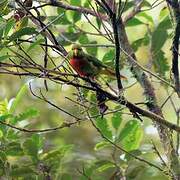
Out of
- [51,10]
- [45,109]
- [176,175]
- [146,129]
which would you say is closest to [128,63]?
[176,175]

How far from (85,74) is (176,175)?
0.38 meters

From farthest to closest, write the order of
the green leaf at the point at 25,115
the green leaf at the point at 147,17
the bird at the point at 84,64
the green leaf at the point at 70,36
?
the green leaf at the point at 147,17 < the green leaf at the point at 70,36 < the green leaf at the point at 25,115 < the bird at the point at 84,64

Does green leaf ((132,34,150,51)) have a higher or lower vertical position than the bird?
higher

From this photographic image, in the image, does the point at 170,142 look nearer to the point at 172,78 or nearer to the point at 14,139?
the point at 172,78

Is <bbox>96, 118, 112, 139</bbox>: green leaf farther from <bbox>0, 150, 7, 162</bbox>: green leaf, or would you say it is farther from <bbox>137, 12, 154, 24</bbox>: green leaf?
<bbox>137, 12, 154, 24</bbox>: green leaf

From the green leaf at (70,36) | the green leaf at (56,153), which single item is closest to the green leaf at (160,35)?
the green leaf at (70,36)

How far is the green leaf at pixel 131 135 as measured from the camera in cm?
180

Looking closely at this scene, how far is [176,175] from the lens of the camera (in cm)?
147

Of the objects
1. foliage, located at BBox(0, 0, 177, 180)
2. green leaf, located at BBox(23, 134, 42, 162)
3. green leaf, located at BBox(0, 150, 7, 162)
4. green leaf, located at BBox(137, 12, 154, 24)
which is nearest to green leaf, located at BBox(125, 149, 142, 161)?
foliage, located at BBox(0, 0, 177, 180)

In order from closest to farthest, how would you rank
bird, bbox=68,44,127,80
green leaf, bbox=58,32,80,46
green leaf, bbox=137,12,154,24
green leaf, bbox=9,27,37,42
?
green leaf, bbox=9,27,37,42 < bird, bbox=68,44,127,80 < green leaf, bbox=58,32,80,46 < green leaf, bbox=137,12,154,24

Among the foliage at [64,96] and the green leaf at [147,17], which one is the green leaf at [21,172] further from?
the green leaf at [147,17]

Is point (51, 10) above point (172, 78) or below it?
above

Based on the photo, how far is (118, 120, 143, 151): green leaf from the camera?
180 cm

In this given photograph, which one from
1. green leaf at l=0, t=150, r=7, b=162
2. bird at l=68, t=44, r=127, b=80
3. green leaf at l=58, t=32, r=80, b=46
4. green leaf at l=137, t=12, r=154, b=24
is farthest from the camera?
green leaf at l=137, t=12, r=154, b=24
